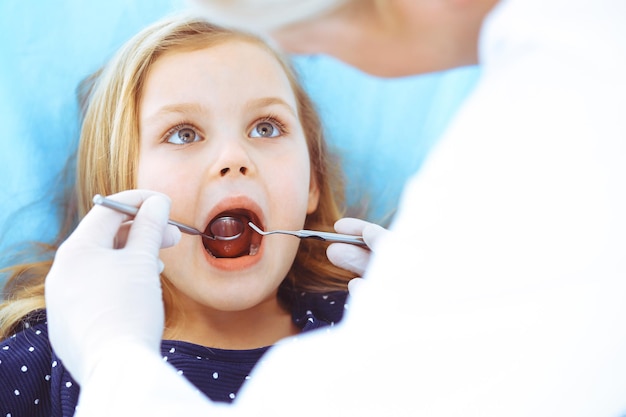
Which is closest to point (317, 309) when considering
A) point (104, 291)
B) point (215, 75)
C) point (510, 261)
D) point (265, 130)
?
point (265, 130)

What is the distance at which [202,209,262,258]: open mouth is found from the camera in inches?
48.8

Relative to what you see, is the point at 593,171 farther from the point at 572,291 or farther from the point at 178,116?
the point at 178,116

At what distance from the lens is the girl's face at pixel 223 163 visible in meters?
1.22

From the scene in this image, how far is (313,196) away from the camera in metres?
1.48

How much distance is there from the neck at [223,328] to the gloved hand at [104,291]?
1.20ft

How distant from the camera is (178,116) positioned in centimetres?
125

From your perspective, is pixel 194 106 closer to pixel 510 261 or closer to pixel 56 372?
pixel 56 372

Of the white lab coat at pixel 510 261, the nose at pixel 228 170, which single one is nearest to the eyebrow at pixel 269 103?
the nose at pixel 228 170

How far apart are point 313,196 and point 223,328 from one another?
309mm

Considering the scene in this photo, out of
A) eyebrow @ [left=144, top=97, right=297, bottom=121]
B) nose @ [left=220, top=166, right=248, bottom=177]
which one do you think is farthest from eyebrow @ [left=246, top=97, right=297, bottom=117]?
nose @ [left=220, top=166, right=248, bottom=177]

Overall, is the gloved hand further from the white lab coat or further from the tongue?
the tongue

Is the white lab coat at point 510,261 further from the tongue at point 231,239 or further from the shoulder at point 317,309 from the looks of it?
the shoulder at point 317,309

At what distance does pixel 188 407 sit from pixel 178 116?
63 centimetres

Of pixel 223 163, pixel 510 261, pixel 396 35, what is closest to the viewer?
pixel 510 261
